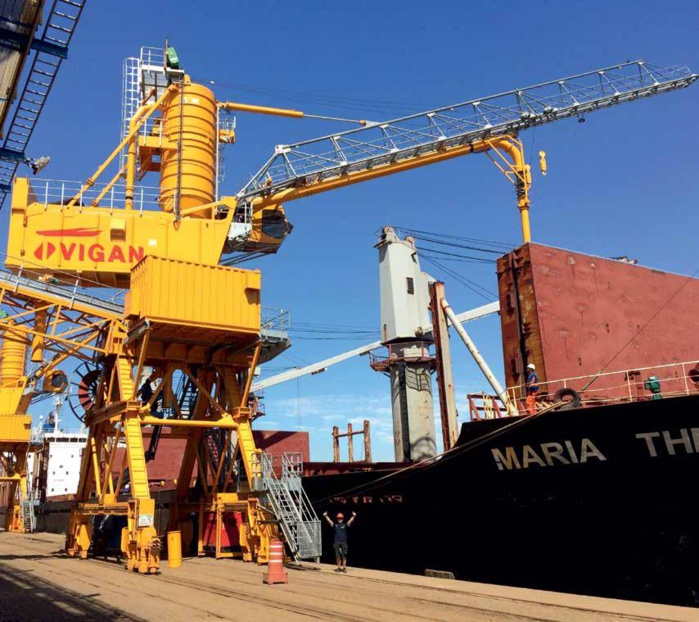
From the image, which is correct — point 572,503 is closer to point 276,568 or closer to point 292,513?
point 276,568

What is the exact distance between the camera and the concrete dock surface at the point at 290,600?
1124 cm

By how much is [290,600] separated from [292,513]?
736cm

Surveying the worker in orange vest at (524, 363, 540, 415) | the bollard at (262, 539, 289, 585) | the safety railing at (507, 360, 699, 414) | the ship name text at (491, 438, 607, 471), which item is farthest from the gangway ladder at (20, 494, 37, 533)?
the worker in orange vest at (524, 363, 540, 415)

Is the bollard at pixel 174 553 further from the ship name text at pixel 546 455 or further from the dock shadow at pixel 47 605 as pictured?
the ship name text at pixel 546 455

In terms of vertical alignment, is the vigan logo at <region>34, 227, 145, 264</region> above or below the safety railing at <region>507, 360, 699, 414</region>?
above

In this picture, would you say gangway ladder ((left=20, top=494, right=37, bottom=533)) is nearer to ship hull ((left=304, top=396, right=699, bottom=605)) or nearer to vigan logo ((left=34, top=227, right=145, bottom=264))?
vigan logo ((left=34, top=227, right=145, bottom=264))

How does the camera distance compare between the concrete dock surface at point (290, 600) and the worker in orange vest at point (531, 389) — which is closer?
the concrete dock surface at point (290, 600)

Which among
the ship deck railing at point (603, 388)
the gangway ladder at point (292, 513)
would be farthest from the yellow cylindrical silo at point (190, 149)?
the ship deck railing at point (603, 388)

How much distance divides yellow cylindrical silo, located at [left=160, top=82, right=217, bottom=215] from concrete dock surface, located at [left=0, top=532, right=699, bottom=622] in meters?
16.6

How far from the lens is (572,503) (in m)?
14.1

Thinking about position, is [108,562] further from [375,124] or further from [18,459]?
[18,459]

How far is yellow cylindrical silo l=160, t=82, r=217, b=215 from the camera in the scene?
94.9ft

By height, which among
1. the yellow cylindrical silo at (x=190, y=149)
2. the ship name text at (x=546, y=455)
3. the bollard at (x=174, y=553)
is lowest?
the bollard at (x=174, y=553)

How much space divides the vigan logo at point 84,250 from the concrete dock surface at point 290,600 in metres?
12.0
